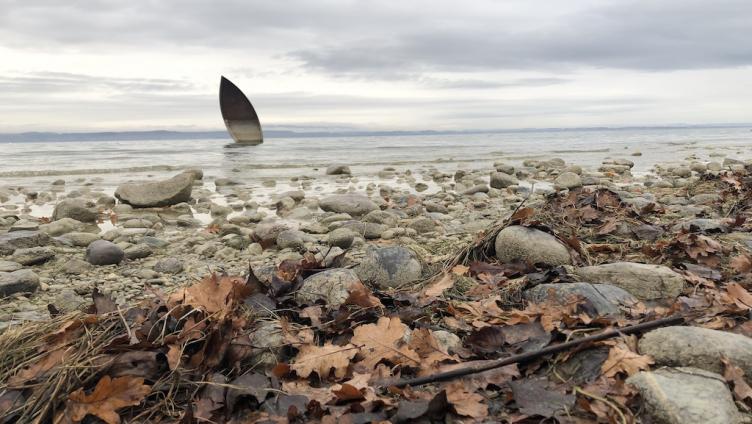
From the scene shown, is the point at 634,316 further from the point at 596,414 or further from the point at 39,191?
the point at 39,191

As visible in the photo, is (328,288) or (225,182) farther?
(225,182)

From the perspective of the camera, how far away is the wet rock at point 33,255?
15.7ft

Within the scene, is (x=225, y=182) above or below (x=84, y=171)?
above

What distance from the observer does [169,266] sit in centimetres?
462

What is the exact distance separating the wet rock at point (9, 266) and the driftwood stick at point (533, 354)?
404 cm

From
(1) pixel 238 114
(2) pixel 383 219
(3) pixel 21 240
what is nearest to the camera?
(3) pixel 21 240

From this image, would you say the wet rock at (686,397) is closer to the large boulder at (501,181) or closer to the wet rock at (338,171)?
the large boulder at (501,181)

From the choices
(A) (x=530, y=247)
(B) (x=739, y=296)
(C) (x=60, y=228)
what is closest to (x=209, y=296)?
(A) (x=530, y=247)

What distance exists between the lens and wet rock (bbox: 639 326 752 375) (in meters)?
1.88

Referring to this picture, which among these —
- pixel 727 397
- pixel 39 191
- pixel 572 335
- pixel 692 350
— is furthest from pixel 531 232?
pixel 39 191

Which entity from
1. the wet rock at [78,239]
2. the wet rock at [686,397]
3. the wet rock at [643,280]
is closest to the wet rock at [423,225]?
the wet rock at [643,280]

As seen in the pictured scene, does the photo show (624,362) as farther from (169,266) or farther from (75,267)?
(75,267)

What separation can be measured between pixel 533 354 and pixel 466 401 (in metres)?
0.38

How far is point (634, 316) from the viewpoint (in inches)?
94.7
